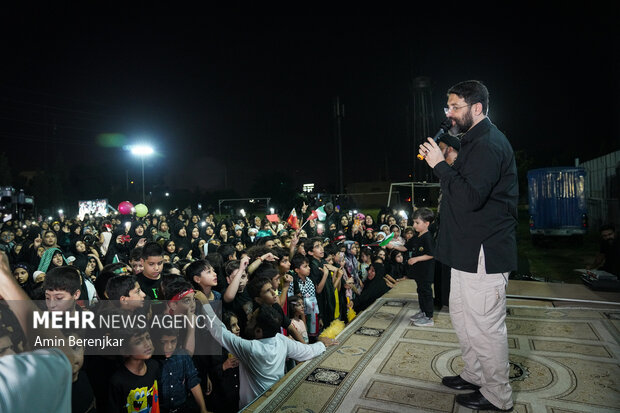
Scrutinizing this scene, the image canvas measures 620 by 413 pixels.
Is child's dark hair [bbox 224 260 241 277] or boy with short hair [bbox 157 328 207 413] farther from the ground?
child's dark hair [bbox 224 260 241 277]

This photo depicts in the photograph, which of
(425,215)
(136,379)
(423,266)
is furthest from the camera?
(425,215)

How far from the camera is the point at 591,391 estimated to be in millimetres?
2525

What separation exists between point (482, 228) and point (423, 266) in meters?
2.31

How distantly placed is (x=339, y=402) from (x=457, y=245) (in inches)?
53.2

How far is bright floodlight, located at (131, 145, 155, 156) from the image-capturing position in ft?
106

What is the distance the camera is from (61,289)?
10.5 feet

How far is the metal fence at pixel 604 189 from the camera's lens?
48.1 feet

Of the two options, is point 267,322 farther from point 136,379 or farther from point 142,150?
point 142,150

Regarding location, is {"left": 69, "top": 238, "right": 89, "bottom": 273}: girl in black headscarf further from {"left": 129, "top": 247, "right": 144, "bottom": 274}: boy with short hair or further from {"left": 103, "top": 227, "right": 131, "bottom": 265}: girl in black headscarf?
{"left": 129, "top": 247, "right": 144, "bottom": 274}: boy with short hair

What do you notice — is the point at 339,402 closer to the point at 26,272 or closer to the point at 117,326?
the point at 117,326

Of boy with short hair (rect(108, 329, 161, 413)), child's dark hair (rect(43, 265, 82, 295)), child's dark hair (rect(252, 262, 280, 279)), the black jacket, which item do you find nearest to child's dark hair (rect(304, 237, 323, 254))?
child's dark hair (rect(252, 262, 280, 279))

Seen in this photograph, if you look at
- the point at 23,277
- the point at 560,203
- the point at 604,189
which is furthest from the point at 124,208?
the point at 604,189

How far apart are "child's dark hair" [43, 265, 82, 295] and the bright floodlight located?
3158 cm

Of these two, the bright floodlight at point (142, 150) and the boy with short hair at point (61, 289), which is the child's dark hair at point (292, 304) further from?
the bright floodlight at point (142, 150)
